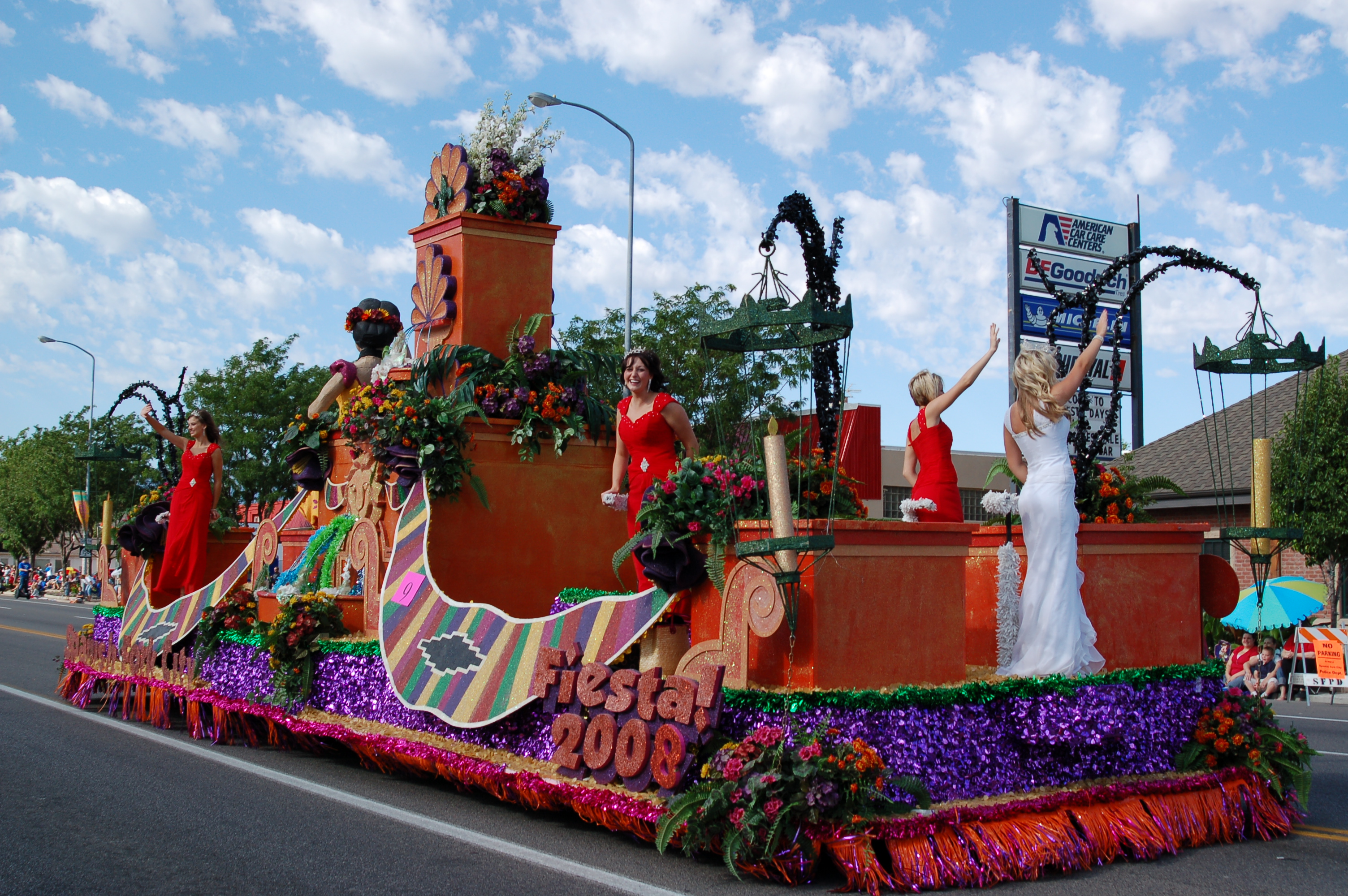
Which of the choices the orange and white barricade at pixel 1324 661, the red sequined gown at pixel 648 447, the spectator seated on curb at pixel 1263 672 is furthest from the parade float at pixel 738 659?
the orange and white barricade at pixel 1324 661

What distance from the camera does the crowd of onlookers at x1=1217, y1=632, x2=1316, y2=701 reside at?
1456 centimetres

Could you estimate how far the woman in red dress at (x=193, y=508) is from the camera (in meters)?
11.6

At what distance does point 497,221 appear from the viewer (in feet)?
33.9

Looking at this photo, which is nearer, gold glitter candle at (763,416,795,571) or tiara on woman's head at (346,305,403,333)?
gold glitter candle at (763,416,795,571)

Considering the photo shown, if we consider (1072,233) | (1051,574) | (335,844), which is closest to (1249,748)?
(1051,574)

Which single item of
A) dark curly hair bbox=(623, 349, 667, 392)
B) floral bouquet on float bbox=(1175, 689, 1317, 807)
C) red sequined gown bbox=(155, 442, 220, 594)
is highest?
dark curly hair bbox=(623, 349, 667, 392)

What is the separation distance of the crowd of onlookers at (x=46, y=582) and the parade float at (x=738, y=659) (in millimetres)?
38622

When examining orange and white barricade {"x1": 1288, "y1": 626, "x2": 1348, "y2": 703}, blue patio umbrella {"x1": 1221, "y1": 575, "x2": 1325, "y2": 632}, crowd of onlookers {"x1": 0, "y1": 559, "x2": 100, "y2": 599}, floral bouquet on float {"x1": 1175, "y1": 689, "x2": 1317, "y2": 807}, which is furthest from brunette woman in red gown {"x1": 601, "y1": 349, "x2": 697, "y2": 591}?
crowd of onlookers {"x1": 0, "y1": 559, "x2": 100, "y2": 599}

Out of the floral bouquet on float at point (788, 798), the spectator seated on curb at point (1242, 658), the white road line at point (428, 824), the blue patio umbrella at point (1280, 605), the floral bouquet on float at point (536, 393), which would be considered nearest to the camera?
the floral bouquet on float at point (788, 798)

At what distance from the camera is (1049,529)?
6.68 metres

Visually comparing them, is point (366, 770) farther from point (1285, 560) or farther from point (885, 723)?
point (1285, 560)

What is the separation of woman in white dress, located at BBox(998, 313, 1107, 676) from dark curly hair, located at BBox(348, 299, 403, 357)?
269 inches

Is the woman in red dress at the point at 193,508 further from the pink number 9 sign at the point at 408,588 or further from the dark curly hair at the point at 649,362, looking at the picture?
the dark curly hair at the point at 649,362

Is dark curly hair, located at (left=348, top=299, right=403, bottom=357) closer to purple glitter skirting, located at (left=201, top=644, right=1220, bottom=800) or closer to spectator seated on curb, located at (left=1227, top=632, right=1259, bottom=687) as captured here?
purple glitter skirting, located at (left=201, top=644, right=1220, bottom=800)
